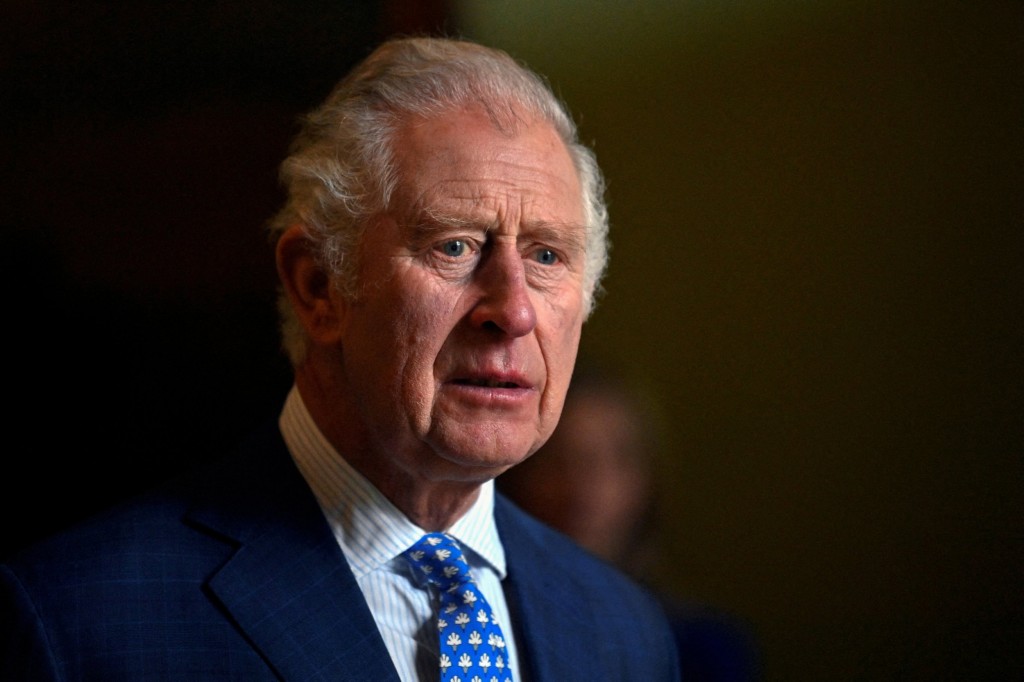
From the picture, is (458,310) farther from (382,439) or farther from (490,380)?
(382,439)

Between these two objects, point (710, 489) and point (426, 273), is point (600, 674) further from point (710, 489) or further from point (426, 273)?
point (426, 273)

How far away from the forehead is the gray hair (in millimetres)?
18

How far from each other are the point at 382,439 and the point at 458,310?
0.64 ft

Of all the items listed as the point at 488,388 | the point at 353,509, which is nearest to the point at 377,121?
the point at 488,388

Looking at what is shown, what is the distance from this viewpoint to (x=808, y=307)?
6.25 feet

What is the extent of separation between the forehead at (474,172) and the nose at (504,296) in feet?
0.13

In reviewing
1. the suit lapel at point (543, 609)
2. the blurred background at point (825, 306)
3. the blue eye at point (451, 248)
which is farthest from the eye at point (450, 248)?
the blurred background at point (825, 306)

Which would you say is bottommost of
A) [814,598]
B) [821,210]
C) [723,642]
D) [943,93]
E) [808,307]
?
[723,642]

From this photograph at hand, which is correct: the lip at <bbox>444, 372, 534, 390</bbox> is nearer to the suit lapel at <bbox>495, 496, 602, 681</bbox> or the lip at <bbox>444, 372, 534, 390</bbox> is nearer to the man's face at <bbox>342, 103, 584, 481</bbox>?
the man's face at <bbox>342, 103, 584, 481</bbox>

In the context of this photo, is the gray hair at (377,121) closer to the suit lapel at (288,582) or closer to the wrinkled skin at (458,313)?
the wrinkled skin at (458,313)

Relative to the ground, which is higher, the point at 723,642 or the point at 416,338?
the point at 416,338

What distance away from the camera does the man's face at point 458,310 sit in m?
1.30

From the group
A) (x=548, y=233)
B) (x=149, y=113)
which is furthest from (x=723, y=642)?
(x=149, y=113)

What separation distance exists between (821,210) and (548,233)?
29.1 inches
